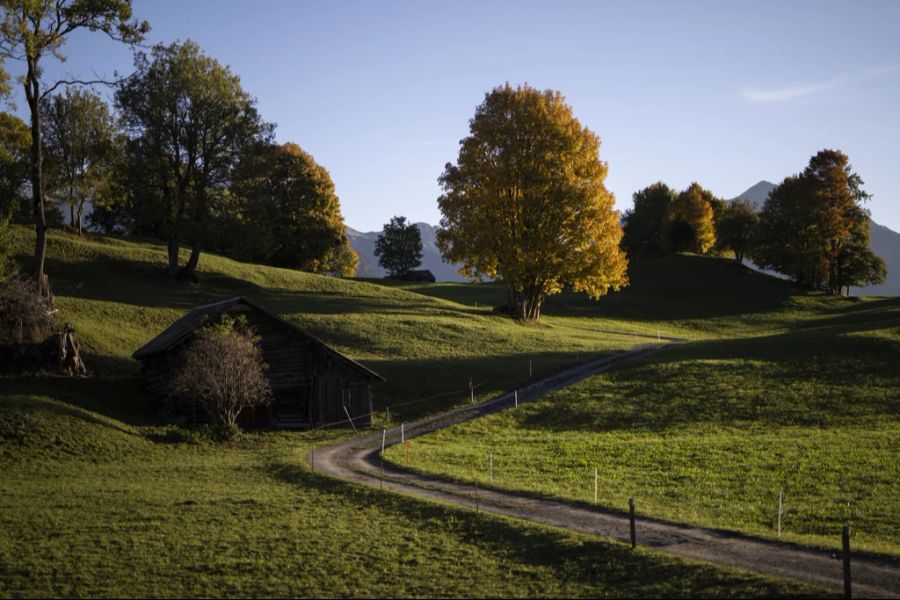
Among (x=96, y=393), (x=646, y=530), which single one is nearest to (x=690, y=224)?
(x=96, y=393)

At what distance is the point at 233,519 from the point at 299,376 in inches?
868

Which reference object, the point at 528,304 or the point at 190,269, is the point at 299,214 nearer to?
the point at 190,269

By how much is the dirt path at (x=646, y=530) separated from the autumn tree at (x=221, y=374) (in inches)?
226

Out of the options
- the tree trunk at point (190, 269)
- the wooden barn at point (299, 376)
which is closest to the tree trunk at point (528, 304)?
the tree trunk at point (190, 269)

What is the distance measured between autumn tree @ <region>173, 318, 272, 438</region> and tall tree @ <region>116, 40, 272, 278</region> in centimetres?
2409

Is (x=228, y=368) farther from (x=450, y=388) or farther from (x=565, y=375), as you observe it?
(x=565, y=375)

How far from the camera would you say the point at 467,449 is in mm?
35312

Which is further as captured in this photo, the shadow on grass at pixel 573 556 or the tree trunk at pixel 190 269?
the tree trunk at pixel 190 269

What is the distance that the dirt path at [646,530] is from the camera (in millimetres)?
16562

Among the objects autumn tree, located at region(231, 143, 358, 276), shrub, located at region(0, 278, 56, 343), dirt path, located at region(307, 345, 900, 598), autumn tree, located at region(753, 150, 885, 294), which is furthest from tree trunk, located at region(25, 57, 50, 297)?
autumn tree, located at region(753, 150, 885, 294)

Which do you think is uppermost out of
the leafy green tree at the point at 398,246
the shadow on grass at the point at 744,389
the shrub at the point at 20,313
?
the leafy green tree at the point at 398,246

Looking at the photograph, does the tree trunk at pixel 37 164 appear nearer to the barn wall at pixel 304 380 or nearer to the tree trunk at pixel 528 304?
the barn wall at pixel 304 380

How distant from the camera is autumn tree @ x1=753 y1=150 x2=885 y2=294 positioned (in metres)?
91.9

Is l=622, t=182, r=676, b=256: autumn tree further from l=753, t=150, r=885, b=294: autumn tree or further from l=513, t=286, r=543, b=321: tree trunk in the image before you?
l=513, t=286, r=543, b=321: tree trunk
